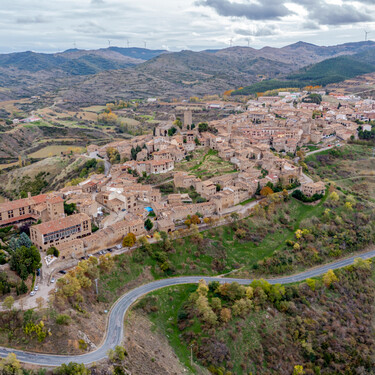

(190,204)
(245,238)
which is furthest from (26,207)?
(245,238)

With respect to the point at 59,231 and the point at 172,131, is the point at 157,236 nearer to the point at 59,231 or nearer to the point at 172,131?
the point at 59,231

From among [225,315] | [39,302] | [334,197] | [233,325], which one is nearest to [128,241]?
[39,302]

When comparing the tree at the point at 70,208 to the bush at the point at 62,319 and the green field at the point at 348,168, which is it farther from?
the green field at the point at 348,168

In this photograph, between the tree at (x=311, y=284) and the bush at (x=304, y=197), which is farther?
the bush at (x=304, y=197)

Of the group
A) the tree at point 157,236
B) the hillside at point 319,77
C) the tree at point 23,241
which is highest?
the hillside at point 319,77

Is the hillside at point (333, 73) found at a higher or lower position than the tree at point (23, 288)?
higher

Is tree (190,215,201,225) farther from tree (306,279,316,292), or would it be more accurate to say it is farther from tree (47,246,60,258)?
tree (47,246,60,258)

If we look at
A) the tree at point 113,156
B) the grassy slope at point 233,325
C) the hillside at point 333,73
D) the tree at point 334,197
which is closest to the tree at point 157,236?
the grassy slope at point 233,325

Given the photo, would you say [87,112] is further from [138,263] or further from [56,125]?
[138,263]
